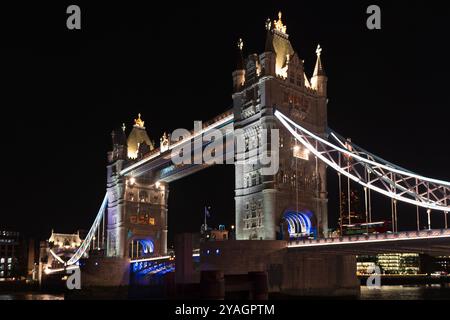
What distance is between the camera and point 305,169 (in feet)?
207

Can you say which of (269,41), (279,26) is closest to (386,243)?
(269,41)

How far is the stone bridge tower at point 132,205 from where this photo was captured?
308ft

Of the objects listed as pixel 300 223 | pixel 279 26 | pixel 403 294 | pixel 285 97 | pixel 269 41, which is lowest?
pixel 403 294

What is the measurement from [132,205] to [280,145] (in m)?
Result: 40.3

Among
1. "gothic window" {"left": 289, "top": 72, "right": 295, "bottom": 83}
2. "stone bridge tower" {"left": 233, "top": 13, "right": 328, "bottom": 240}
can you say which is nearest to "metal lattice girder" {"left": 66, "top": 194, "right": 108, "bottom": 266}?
"stone bridge tower" {"left": 233, "top": 13, "right": 328, "bottom": 240}

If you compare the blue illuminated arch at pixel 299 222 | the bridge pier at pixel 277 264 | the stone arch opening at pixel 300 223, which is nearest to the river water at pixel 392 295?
the bridge pier at pixel 277 264

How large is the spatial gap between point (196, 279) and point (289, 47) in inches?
1259

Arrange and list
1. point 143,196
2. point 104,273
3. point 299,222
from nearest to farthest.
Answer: point 299,222, point 104,273, point 143,196

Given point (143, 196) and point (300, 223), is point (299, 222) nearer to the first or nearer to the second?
point (300, 223)

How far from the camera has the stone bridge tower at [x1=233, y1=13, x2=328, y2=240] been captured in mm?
60000

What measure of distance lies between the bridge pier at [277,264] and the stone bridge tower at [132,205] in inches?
1557

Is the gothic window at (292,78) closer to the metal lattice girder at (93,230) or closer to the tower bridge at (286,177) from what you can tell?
the tower bridge at (286,177)

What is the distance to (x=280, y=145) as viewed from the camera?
60625 millimetres
